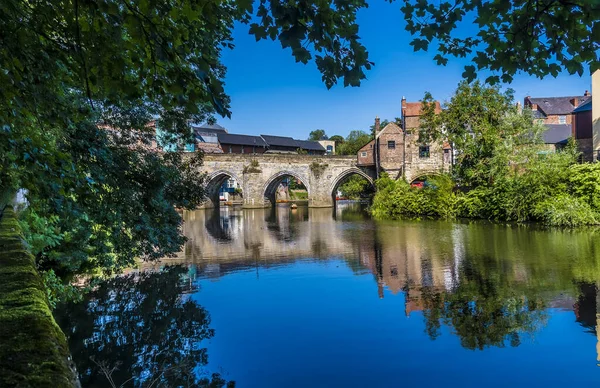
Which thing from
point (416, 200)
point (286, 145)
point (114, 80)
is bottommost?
point (416, 200)

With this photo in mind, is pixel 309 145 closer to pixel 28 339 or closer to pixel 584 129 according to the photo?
pixel 584 129

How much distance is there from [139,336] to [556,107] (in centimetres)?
4943

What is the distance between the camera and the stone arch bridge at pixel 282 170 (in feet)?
139

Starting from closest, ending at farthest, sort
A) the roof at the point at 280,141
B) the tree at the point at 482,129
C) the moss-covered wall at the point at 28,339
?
the moss-covered wall at the point at 28,339 < the tree at the point at 482,129 < the roof at the point at 280,141

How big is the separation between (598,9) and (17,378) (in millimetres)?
4000

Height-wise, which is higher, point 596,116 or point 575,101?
point 575,101

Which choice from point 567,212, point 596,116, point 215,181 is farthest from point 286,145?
point 567,212

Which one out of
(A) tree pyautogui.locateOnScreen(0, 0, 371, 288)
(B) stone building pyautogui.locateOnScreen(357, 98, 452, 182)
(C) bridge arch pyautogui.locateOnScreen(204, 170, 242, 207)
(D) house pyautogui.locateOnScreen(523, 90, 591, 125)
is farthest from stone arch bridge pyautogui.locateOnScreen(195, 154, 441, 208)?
(A) tree pyautogui.locateOnScreen(0, 0, 371, 288)

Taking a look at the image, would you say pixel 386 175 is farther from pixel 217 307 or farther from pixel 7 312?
pixel 7 312

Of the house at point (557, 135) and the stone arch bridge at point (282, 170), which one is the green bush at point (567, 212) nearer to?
the house at point (557, 135)

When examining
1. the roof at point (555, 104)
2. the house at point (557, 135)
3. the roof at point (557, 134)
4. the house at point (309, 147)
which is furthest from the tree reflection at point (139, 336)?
the house at point (309, 147)

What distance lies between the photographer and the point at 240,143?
5800 cm

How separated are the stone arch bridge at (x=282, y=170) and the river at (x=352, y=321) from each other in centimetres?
2736

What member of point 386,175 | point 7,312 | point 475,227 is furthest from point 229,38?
point 386,175
